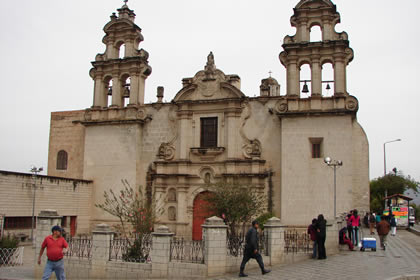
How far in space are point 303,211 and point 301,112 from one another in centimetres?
537

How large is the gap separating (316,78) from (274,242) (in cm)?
1298

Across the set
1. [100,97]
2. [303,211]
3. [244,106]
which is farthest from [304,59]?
[100,97]

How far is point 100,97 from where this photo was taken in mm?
30266

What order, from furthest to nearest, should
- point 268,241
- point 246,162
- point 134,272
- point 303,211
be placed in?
point 246,162 → point 303,211 → point 268,241 → point 134,272

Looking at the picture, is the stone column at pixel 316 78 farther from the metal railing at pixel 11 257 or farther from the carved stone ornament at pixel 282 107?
the metal railing at pixel 11 257

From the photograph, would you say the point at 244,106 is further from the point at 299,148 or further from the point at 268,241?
the point at 268,241

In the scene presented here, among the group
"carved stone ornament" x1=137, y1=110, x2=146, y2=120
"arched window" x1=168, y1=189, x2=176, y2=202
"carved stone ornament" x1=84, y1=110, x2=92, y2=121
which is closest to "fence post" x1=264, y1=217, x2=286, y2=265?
"arched window" x1=168, y1=189, x2=176, y2=202

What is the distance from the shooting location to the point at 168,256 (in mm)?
14219

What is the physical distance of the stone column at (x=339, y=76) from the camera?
2527 centimetres

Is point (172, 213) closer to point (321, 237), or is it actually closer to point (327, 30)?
point (321, 237)

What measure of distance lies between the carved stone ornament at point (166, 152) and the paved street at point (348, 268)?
11025 millimetres

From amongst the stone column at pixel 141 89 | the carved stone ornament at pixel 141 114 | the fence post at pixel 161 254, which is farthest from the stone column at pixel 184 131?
the fence post at pixel 161 254

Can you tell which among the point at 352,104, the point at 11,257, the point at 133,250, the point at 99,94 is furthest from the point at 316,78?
the point at 11,257

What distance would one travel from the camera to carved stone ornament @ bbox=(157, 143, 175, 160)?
27766mm
